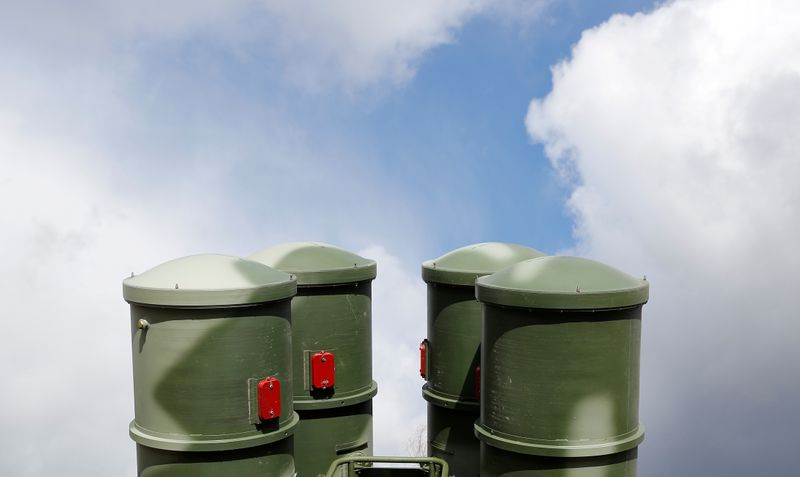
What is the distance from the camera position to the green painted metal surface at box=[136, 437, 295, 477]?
8.90 meters

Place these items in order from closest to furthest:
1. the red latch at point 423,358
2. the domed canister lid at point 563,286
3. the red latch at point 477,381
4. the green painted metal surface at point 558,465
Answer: the domed canister lid at point 563,286 < the green painted metal surface at point 558,465 < the red latch at point 477,381 < the red latch at point 423,358

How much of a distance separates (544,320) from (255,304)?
2897mm

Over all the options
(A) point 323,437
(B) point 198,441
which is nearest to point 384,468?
(A) point 323,437

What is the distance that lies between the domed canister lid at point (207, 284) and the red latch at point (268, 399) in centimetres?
86

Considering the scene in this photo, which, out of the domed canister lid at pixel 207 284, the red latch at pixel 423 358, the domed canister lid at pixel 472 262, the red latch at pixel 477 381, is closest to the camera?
the domed canister lid at pixel 207 284

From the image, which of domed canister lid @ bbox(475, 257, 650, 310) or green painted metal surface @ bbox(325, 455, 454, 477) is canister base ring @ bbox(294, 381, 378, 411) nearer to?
green painted metal surface @ bbox(325, 455, 454, 477)

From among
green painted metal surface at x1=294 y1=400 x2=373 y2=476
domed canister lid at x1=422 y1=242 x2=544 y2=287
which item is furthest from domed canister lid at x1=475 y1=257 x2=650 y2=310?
green painted metal surface at x1=294 y1=400 x2=373 y2=476

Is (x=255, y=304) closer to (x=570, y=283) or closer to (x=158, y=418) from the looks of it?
(x=158, y=418)

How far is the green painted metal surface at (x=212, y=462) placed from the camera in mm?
8898

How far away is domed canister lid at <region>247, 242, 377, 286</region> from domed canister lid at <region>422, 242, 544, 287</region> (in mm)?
819

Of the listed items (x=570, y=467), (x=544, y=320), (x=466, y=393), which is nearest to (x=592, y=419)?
(x=570, y=467)

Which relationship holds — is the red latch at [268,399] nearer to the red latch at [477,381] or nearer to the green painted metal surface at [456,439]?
the red latch at [477,381]

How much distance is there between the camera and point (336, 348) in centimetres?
1099

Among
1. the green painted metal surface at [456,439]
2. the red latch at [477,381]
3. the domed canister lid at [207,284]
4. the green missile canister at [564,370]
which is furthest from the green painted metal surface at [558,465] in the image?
the domed canister lid at [207,284]
